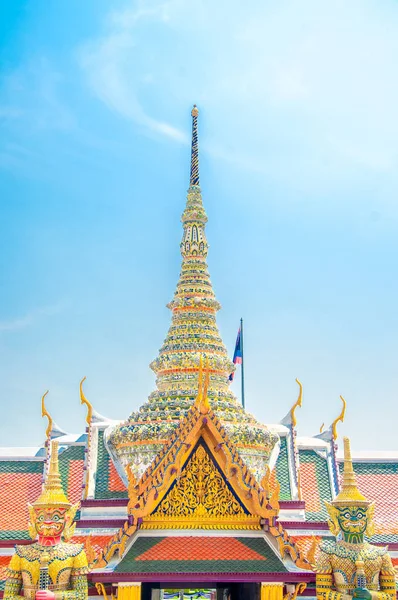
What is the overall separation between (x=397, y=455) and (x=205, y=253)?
22.0ft

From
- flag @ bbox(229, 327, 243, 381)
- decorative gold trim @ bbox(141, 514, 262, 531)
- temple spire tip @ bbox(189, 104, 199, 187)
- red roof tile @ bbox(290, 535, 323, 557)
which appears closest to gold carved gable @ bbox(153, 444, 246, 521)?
decorative gold trim @ bbox(141, 514, 262, 531)

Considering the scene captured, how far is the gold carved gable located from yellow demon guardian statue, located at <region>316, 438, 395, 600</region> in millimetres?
1523

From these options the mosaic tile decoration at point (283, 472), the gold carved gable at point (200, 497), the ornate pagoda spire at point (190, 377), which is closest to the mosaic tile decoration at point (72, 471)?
the ornate pagoda spire at point (190, 377)

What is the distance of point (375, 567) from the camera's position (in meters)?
9.91

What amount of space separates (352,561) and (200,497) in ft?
8.17

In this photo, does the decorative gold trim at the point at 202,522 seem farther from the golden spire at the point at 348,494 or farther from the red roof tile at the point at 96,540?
the red roof tile at the point at 96,540

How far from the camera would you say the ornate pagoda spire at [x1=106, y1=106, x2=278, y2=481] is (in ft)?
47.6

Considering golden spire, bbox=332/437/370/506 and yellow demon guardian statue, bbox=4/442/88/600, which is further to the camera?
golden spire, bbox=332/437/370/506

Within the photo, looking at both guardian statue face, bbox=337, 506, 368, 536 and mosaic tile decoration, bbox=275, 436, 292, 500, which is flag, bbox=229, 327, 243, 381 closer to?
mosaic tile decoration, bbox=275, 436, 292, 500

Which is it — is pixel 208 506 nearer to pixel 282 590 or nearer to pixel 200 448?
pixel 200 448

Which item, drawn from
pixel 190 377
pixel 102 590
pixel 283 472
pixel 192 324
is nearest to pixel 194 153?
pixel 192 324

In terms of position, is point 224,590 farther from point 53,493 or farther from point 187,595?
point 53,493

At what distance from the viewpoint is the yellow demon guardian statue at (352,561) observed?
979cm

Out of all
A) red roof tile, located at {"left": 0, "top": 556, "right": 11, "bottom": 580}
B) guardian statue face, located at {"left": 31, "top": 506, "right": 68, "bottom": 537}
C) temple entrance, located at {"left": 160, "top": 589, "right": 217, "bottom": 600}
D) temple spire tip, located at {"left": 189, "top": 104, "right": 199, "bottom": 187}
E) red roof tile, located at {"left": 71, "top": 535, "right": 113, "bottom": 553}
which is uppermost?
temple spire tip, located at {"left": 189, "top": 104, "right": 199, "bottom": 187}
